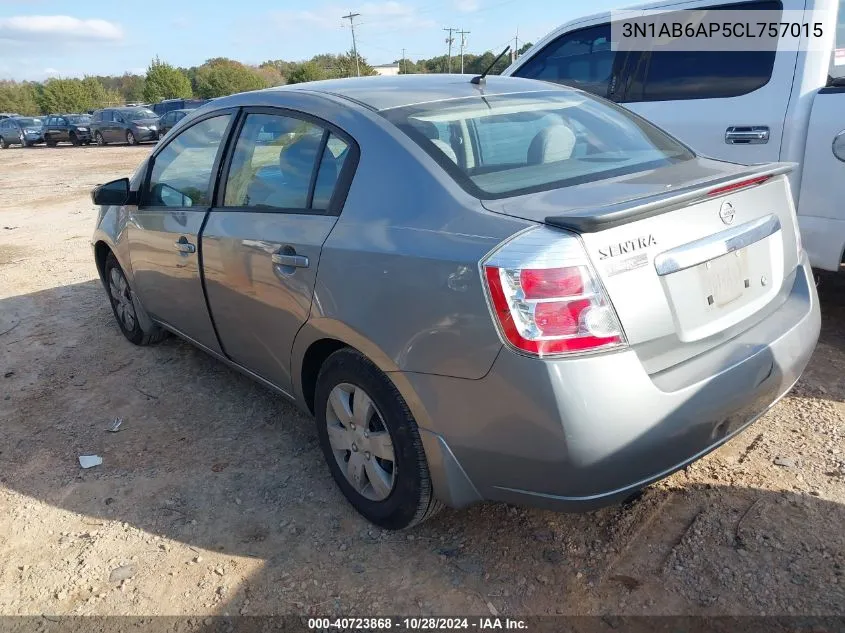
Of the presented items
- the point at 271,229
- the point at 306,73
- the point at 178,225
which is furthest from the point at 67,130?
the point at 271,229

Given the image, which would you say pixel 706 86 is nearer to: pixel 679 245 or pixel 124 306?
pixel 679 245

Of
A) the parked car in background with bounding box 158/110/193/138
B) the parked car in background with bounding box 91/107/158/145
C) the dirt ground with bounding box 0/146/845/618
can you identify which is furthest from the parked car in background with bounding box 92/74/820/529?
the parked car in background with bounding box 91/107/158/145

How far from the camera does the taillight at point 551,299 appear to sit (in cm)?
189

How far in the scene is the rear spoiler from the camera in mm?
1884

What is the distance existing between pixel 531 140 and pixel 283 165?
1061 millimetres

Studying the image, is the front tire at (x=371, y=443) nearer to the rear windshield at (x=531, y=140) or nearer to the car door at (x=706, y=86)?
the rear windshield at (x=531, y=140)

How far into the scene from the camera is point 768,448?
2980 millimetres

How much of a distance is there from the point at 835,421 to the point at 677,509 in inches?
44.2

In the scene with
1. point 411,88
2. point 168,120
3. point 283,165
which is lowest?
point 168,120

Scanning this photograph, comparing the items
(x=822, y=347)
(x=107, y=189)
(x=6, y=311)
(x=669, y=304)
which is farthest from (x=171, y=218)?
(x=822, y=347)

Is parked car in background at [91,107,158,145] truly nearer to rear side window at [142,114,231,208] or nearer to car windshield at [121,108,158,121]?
car windshield at [121,108,158,121]

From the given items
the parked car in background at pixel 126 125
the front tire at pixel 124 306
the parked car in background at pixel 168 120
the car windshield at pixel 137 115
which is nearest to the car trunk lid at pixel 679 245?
the front tire at pixel 124 306

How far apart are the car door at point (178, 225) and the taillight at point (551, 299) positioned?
1.94 meters

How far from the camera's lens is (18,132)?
34.8 meters
